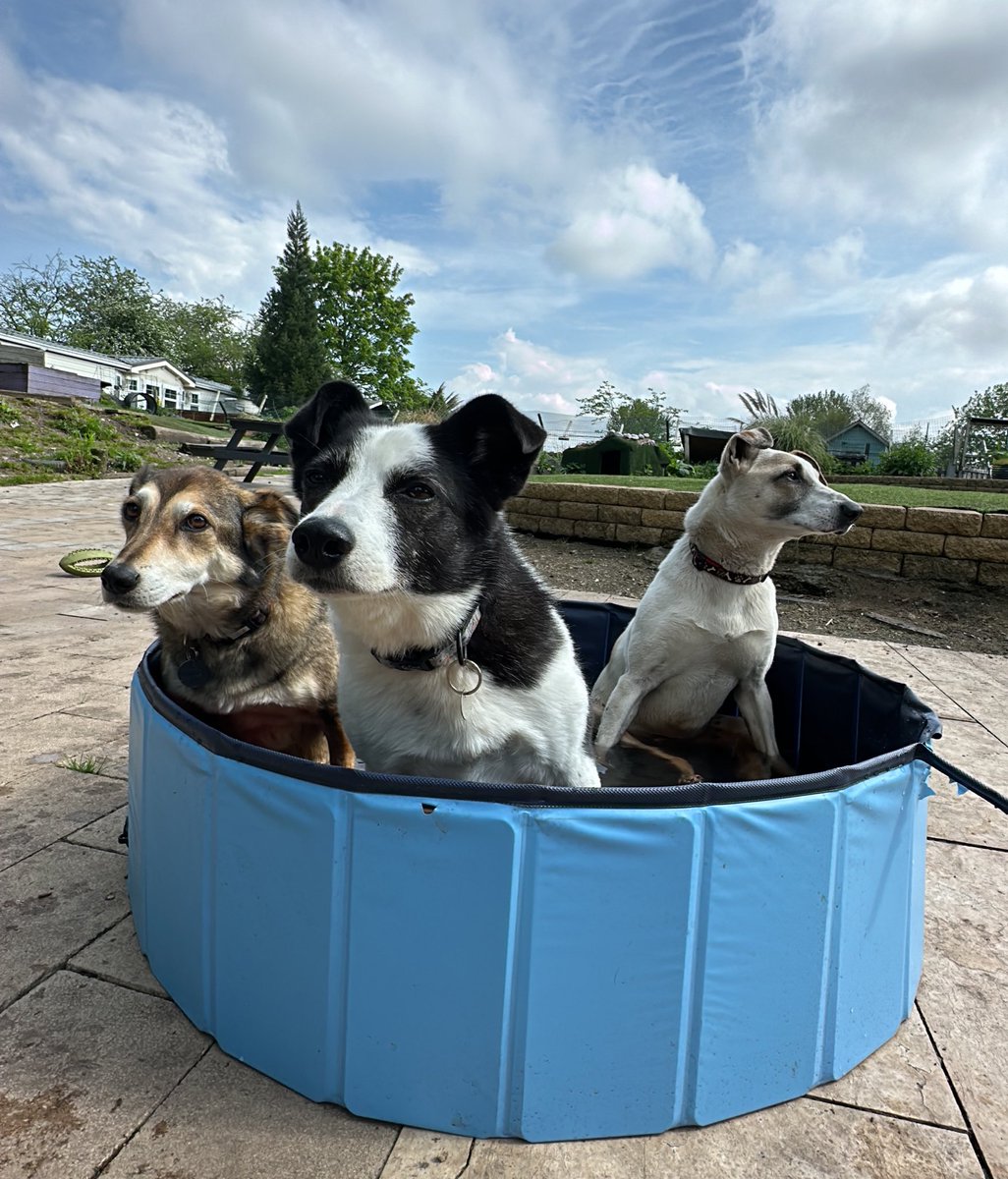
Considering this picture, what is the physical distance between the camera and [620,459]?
17.4 m

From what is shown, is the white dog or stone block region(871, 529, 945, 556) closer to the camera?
the white dog

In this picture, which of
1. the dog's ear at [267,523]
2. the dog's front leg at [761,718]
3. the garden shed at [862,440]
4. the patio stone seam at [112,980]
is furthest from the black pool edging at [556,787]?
the garden shed at [862,440]

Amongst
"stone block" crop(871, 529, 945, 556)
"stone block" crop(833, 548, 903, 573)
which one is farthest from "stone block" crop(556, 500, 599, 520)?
"stone block" crop(871, 529, 945, 556)

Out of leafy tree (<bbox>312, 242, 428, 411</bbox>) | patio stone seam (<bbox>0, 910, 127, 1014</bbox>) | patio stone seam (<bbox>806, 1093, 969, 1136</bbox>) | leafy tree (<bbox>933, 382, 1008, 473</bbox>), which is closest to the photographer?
patio stone seam (<bbox>806, 1093, 969, 1136</bbox>)

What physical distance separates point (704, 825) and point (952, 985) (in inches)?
45.4

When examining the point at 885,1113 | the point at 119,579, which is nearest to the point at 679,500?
the point at 119,579

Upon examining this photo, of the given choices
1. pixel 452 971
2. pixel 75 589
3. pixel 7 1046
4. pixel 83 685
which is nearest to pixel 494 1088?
pixel 452 971

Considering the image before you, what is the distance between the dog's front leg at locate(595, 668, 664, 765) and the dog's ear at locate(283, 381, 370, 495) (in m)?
1.48

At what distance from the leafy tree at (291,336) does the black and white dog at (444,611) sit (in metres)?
41.5

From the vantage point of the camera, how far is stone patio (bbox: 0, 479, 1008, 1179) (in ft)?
4.45

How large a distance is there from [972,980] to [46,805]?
302 cm

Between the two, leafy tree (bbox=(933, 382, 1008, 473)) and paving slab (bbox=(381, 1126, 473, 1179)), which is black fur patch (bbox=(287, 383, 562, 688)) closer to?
paving slab (bbox=(381, 1126, 473, 1179))

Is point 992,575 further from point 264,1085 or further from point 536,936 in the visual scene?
point 264,1085

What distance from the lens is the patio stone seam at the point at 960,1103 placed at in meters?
1.39
